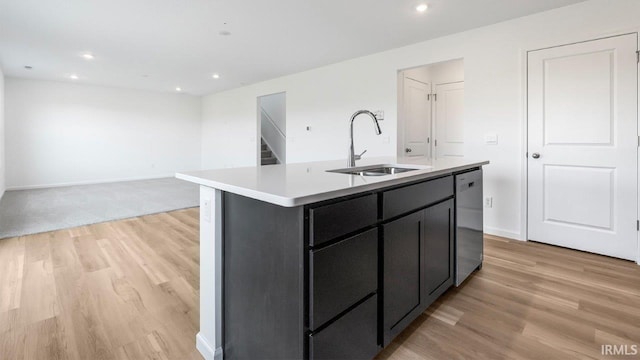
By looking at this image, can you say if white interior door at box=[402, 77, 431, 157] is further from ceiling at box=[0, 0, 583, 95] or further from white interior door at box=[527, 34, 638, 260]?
white interior door at box=[527, 34, 638, 260]

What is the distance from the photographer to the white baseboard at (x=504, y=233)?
3.43m

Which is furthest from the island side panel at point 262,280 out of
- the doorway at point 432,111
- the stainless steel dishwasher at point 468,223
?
the doorway at point 432,111

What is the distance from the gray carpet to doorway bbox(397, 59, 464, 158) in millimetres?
3522

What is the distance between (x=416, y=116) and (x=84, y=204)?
5457 mm

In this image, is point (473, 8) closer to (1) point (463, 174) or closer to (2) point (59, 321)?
(1) point (463, 174)

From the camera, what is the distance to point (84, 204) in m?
5.25

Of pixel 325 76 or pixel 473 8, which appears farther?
pixel 325 76

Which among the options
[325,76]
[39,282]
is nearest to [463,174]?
[39,282]

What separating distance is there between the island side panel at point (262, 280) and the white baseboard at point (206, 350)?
4cm

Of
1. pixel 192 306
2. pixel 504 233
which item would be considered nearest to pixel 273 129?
pixel 504 233

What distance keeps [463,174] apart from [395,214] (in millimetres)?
962

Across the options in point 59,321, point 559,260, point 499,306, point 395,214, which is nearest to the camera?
point 395,214

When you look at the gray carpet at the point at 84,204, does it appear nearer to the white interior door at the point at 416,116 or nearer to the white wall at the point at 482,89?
the white wall at the point at 482,89

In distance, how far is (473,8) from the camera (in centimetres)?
309
